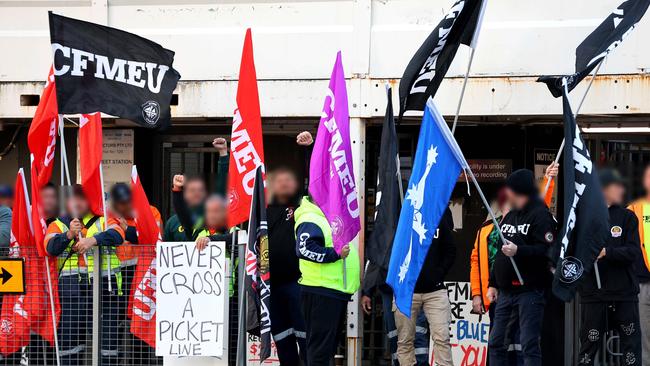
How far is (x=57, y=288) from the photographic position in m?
10.2

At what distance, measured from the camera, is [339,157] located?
10.2m

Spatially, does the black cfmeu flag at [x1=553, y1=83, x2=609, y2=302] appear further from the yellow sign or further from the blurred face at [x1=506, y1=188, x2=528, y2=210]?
the yellow sign

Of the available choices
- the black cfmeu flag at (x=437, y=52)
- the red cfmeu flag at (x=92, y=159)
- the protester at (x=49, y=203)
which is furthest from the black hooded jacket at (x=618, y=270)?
the protester at (x=49, y=203)

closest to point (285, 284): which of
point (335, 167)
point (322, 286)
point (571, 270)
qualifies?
point (322, 286)

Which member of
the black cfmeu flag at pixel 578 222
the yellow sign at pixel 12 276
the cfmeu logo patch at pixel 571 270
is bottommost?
the yellow sign at pixel 12 276

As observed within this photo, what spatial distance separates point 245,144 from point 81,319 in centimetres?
197

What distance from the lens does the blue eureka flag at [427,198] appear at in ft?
29.6

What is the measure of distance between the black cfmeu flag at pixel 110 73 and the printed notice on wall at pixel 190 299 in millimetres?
1165

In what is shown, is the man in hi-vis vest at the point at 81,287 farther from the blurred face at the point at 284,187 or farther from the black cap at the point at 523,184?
the black cap at the point at 523,184

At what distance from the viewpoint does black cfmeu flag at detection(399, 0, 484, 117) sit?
963cm

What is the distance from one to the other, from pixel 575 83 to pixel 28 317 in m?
4.79

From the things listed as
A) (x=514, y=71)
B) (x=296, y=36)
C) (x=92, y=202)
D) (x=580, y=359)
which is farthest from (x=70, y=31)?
(x=580, y=359)

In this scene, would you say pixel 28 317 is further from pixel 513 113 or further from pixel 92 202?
pixel 513 113

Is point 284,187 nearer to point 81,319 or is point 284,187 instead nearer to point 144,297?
point 144,297
